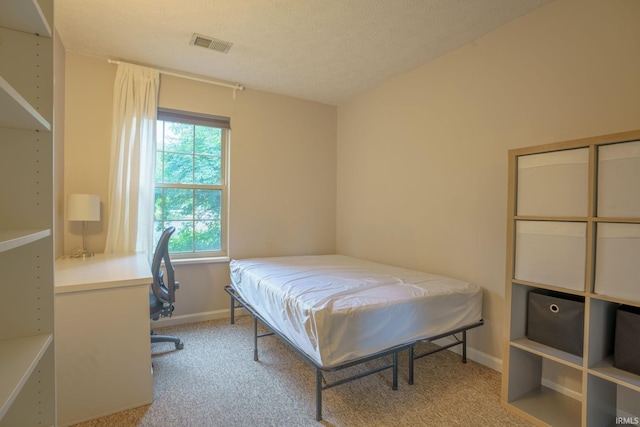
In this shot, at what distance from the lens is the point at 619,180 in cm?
144

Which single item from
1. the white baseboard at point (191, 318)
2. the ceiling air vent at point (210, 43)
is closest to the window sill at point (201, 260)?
the white baseboard at point (191, 318)

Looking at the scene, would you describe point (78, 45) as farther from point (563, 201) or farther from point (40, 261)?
point (563, 201)

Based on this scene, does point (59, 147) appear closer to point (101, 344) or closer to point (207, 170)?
point (207, 170)

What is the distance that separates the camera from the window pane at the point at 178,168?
10.5ft

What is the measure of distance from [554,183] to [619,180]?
26cm

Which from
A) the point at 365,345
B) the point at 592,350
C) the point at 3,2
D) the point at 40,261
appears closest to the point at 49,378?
the point at 40,261

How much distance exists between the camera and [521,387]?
191 cm

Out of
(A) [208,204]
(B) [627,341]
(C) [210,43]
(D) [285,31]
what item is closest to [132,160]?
(A) [208,204]

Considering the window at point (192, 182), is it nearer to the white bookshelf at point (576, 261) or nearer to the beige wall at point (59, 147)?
the beige wall at point (59, 147)

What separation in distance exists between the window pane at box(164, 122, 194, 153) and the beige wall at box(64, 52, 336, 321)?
225 millimetres

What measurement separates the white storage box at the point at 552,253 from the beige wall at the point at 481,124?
1.54 ft

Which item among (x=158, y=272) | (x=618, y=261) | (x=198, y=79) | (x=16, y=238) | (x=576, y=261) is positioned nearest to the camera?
(x=16, y=238)

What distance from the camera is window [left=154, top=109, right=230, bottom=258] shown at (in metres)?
3.17

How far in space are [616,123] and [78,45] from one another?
3.93 meters
